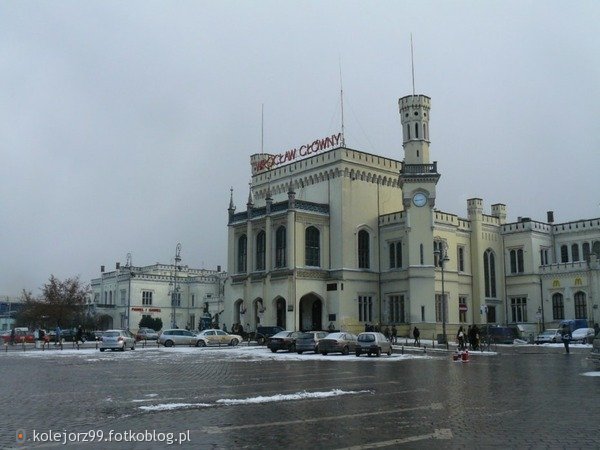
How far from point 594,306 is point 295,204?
96.6 ft

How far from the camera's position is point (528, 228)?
6456cm

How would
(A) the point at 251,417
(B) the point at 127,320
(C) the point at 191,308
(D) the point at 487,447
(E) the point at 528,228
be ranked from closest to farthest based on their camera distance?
(D) the point at 487,447 < (A) the point at 251,417 < (E) the point at 528,228 < (B) the point at 127,320 < (C) the point at 191,308

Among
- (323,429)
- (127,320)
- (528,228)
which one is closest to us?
(323,429)

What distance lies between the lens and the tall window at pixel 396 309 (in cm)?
5769

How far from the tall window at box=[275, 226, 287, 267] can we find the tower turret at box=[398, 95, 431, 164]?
13315 millimetres

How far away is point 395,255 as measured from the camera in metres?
59.2

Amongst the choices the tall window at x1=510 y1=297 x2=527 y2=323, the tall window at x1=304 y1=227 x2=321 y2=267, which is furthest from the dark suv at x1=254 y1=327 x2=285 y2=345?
the tall window at x1=510 y1=297 x2=527 y2=323

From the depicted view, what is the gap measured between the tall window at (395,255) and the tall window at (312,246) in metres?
7.15

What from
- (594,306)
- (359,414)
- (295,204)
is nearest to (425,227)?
(295,204)

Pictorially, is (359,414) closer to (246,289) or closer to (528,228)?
(246,289)

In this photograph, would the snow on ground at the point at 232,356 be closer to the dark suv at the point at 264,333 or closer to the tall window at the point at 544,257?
the dark suv at the point at 264,333

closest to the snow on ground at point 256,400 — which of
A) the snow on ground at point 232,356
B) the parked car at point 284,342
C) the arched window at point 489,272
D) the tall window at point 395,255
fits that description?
the snow on ground at point 232,356

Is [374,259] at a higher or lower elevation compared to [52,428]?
higher

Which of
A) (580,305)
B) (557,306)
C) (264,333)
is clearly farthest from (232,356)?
(557,306)
